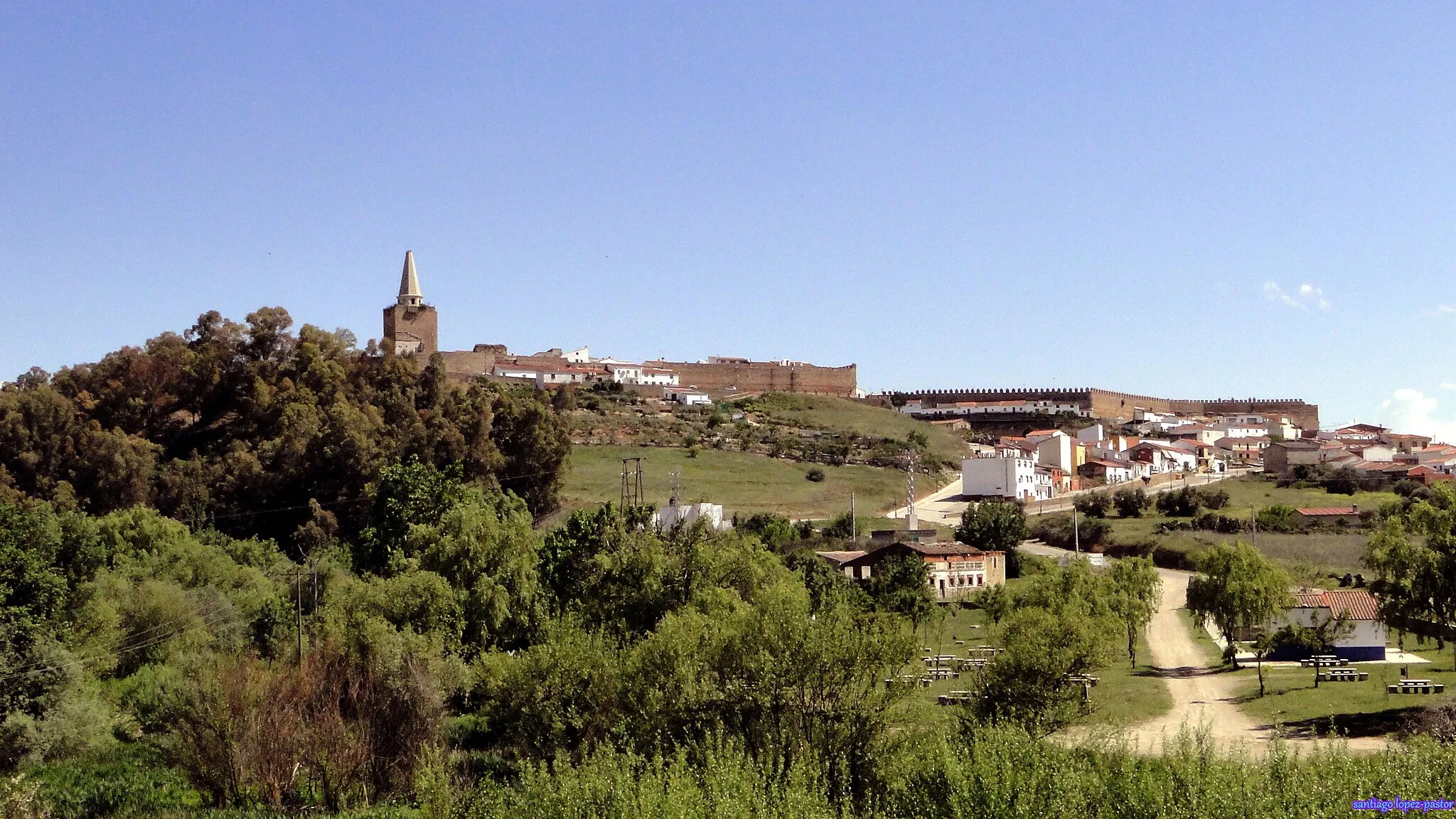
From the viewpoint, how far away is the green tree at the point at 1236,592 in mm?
29016

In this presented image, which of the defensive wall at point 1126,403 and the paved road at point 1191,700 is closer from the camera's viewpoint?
the paved road at point 1191,700

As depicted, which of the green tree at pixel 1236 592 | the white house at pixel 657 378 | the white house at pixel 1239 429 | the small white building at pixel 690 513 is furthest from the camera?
the white house at pixel 657 378

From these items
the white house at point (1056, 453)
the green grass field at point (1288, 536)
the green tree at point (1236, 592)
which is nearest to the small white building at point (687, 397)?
Answer: the white house at point (1056, 453)

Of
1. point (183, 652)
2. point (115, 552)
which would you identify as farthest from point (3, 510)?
point (115, 552)

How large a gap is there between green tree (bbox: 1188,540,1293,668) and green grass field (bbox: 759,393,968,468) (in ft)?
135

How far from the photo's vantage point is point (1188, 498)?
54156 mm

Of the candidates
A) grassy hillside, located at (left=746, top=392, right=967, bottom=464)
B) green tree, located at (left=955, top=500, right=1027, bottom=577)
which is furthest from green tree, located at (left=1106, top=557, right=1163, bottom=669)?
grassy hillside, located at (left=746, top=392, right=967, bottom=464)

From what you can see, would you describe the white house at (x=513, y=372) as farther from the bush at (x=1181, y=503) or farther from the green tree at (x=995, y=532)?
the green tree at (x=995, y=532)

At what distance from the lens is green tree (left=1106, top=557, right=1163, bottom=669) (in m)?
30.1

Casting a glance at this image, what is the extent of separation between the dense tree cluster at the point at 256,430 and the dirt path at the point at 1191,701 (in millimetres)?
21690

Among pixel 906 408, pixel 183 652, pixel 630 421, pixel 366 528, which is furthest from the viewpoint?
pixel 906 408

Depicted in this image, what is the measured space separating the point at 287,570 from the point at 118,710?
11400 mm

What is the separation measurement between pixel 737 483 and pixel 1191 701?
1311 inches

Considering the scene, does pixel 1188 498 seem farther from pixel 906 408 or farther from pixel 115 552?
pixel 906 408
